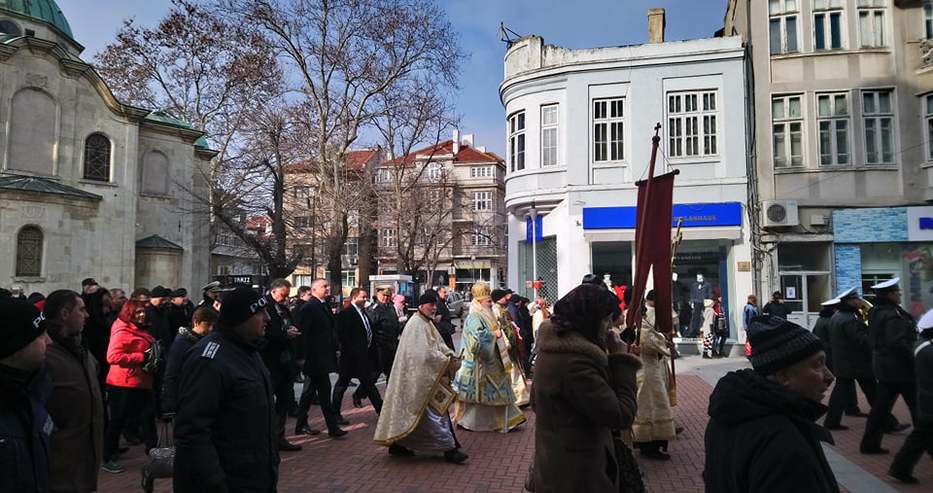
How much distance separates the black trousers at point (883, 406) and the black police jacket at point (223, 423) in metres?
6.53

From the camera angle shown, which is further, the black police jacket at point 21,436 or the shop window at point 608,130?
the shop window at point 608,130

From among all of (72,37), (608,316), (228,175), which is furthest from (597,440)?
(72,37)

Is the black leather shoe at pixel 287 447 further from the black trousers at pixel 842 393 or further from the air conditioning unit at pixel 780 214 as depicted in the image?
the air conditioning unit at pixel 780 214

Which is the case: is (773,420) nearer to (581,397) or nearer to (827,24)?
(581,397)

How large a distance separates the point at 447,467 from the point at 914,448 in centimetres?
455

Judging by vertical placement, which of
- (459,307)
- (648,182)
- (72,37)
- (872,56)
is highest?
(72,37)

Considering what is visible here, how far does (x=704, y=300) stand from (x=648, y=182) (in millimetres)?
14519

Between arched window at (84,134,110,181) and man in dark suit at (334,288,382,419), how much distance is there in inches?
922

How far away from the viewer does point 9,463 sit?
2.05 m

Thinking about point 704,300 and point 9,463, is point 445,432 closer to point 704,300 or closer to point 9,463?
point 9,463

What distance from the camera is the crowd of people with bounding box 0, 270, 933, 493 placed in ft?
6.68

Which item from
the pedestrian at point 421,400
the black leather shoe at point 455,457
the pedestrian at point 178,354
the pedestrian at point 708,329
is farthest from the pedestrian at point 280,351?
the pedestrian at point 708,329

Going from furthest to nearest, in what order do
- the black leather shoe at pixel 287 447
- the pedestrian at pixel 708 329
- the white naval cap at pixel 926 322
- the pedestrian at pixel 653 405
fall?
the pedestrian at pixel 708 329 → the black leather shoe at pixel 287 447 → the pedestrian at pixel 653 405 → the white naval cap at pixel 926 322

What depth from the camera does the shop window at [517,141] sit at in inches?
798
